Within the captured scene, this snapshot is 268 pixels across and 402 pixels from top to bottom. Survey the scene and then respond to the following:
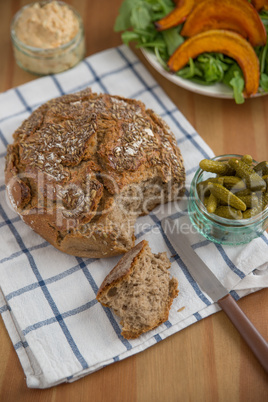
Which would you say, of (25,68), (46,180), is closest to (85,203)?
(46,180)

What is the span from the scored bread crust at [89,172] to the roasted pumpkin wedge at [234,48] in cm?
77

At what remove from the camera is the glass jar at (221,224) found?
7.77ft

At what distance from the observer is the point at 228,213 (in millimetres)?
2369

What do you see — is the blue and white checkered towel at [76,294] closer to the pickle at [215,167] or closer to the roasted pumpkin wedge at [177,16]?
the pickle at [215,167]

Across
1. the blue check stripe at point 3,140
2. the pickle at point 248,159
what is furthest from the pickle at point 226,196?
the blue check stripe at point 3,140

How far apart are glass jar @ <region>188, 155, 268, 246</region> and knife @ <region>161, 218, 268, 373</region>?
0.47 ft

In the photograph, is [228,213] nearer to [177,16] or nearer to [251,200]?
[251,200]

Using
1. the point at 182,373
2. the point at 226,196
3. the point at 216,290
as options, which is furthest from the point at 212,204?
the point at 182,373

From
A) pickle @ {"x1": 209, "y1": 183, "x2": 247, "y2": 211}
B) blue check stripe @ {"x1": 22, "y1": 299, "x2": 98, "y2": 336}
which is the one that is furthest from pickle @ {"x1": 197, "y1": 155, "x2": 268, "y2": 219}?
blue check stripe @ {"x1": 22, "y1": 299, "x2": 98, "y2": 336}

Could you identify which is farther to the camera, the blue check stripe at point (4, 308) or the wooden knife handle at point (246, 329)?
the blue check stripe at point (4, 308)

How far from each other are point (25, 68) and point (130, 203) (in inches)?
59.7

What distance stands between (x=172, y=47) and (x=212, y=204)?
1.37 meters

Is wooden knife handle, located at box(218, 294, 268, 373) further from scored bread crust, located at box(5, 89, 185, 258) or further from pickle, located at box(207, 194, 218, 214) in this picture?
scored bread crust, located at box(5, 89, 185, 258)

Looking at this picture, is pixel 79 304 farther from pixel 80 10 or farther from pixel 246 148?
pixel 80 10
